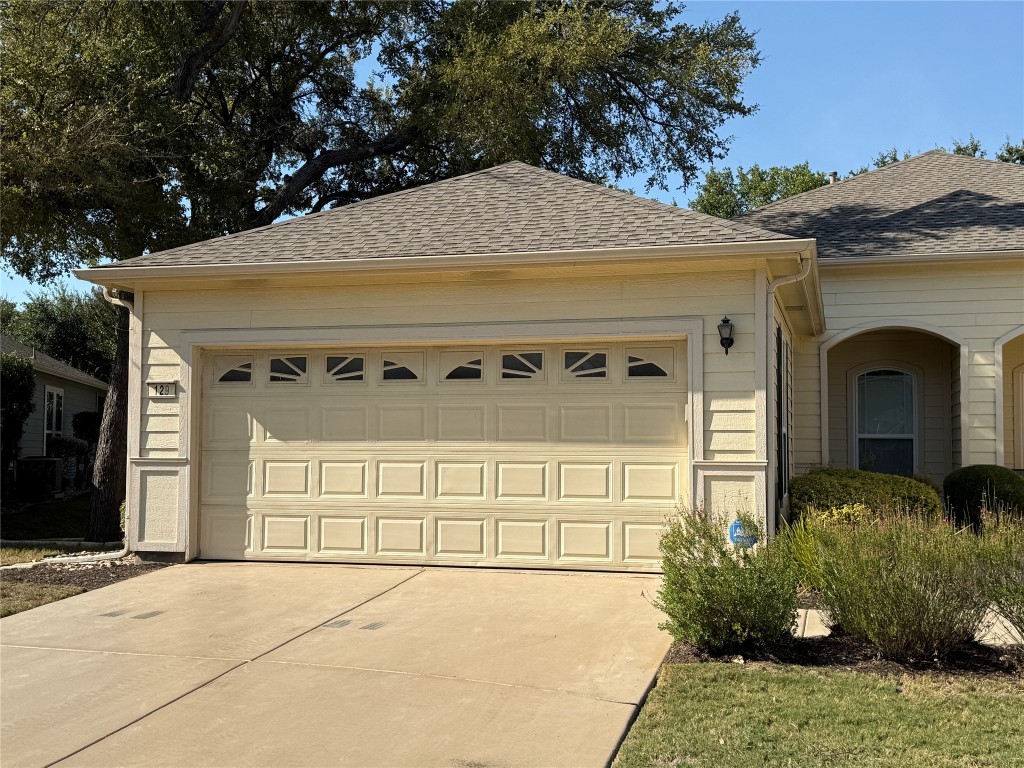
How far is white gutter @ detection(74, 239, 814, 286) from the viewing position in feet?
27.8

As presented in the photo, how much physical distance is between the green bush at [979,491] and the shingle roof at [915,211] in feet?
10.3

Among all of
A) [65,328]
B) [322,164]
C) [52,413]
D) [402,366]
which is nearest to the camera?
[402,366]

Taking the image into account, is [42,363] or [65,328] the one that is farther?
[65,328]

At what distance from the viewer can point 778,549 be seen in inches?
262

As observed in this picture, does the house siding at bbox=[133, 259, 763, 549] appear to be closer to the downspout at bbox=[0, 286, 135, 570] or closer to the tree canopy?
the downspout at bbox=[0, 286, 135, 570]

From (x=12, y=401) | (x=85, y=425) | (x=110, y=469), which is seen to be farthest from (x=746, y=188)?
(x=110, y=469)

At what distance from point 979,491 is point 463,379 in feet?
A: 24.2

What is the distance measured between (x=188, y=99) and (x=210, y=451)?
8.34m

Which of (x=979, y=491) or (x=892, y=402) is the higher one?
(x=892, y=402)

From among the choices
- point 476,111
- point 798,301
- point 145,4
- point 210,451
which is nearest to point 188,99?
point 145,4

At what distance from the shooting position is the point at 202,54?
51.7 feet

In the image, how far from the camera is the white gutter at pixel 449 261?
848 cm

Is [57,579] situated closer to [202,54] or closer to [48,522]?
[48,522]

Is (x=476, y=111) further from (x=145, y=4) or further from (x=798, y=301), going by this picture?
(x=798, y=301)
